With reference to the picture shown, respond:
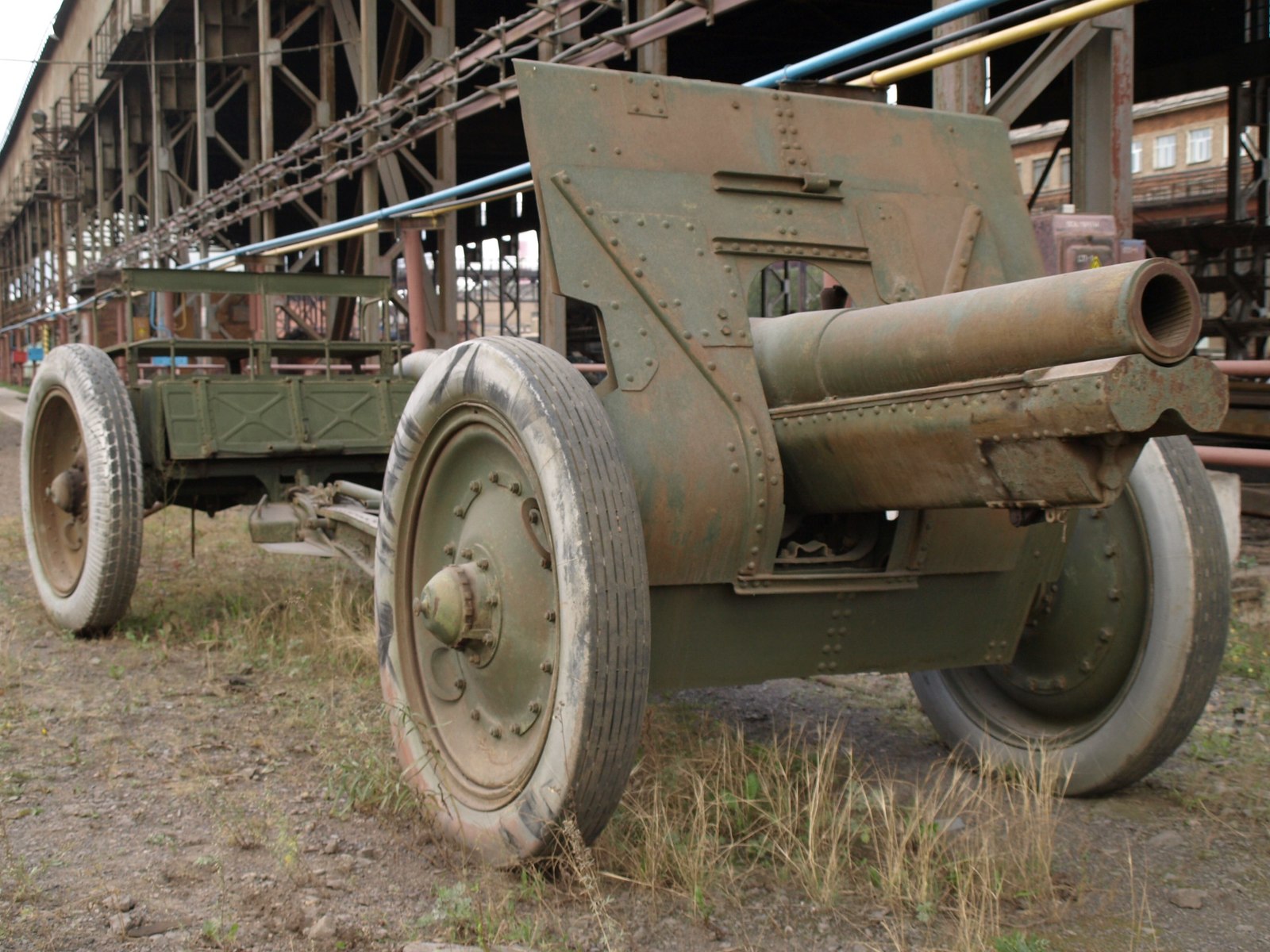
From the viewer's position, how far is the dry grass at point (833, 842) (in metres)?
2.89

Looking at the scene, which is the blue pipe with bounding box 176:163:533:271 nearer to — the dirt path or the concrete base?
the dirt path

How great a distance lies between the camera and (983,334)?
260 cm

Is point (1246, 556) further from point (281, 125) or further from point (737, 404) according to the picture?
point (281, 125)

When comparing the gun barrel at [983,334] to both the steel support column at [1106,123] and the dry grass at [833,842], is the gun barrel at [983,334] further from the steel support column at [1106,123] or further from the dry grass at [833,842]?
the steel support column at [1106,123]

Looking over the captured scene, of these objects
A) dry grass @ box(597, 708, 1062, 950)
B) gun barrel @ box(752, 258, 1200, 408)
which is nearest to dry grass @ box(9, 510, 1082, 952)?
dry grass @ box(597, 708, 1062, 950)

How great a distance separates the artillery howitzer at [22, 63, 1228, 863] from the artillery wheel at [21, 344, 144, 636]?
7.67 feet

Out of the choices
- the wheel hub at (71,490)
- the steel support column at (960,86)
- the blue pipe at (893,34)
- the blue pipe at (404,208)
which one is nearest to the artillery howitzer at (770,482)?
the blue pipe at (893,34)

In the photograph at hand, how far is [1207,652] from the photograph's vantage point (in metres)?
3.32

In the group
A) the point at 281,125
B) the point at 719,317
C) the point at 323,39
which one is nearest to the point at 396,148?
the point at 323,39

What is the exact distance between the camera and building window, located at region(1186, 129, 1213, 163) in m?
43.4

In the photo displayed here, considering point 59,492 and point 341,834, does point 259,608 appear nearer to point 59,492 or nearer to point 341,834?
point 59,492

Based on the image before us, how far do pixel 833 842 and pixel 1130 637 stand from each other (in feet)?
3.45

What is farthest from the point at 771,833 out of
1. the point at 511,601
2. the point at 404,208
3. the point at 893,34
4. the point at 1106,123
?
the point at 404,208

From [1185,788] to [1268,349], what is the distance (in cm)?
1483
